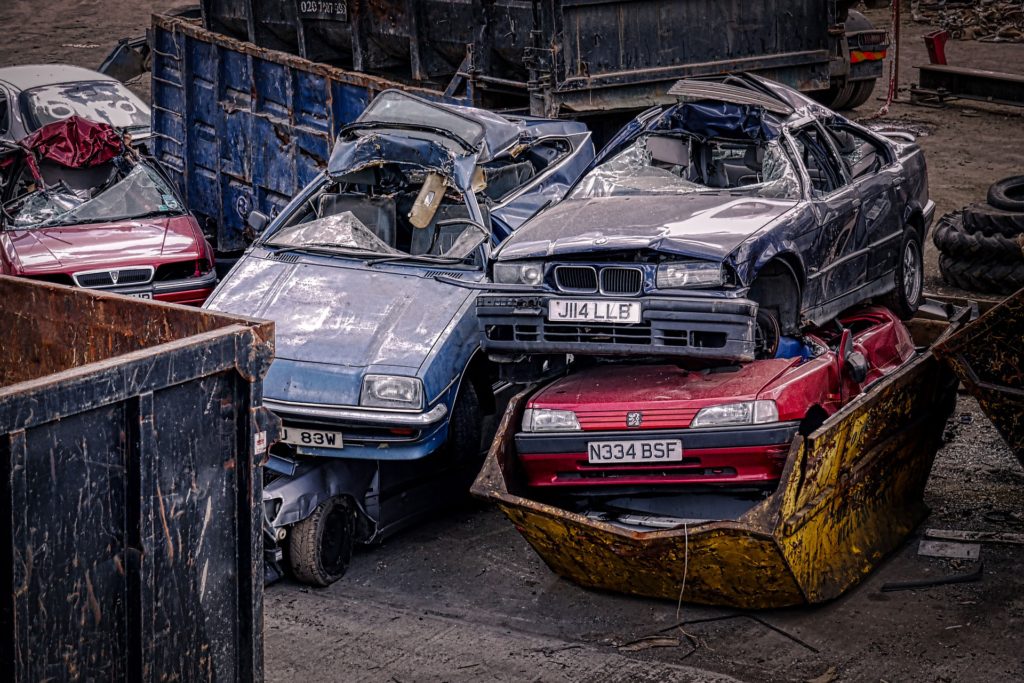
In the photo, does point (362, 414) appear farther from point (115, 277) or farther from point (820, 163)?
point (115, 277)

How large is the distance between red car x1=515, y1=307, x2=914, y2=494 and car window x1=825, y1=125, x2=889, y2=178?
1789 mm

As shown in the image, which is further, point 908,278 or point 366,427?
point 908,278

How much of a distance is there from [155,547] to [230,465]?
281mm

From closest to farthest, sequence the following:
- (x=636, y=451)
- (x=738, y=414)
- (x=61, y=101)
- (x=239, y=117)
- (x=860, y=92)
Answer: (x=738, y=414)
(x=636, y=451)
(x=239, y=117)
(x=61, y=101)
(x=860, y=92)

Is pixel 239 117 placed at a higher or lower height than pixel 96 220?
higher

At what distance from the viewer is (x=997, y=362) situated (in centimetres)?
564

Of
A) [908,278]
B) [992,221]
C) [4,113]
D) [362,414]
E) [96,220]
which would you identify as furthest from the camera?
[4,113]

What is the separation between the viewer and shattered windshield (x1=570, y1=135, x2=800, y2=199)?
7.14 m

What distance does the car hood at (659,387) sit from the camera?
225 inches

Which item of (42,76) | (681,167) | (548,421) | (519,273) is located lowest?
(548,421)

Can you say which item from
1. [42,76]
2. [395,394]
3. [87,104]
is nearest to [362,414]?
[395,394]

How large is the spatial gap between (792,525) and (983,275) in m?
5.24

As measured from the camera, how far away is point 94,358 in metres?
3.76

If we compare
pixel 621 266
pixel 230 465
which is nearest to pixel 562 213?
pixel 621 266
